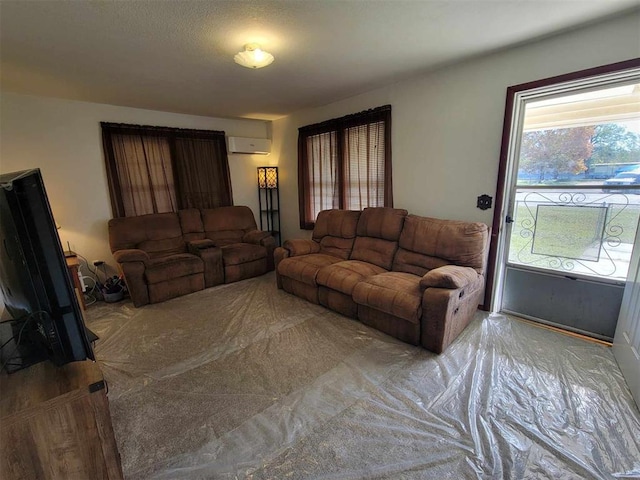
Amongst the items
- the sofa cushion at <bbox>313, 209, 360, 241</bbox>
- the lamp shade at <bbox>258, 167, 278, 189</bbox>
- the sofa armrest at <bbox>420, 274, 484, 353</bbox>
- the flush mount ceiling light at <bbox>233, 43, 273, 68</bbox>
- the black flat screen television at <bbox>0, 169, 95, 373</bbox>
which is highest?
the flush mount ceiling light at <bbox>233, 43, 273, 68</bbox>

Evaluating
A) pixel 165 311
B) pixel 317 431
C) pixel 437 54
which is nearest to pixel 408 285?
pixel 317 431

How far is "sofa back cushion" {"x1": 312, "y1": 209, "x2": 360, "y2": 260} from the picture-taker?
141 inches

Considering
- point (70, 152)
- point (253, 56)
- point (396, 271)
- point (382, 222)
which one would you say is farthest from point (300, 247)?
point (70, 152)

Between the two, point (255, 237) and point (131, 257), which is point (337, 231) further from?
point (131, 257)

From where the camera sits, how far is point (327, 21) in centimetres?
192

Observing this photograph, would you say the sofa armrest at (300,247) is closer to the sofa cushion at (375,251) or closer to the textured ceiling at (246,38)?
the sofa cushion at (375,251)

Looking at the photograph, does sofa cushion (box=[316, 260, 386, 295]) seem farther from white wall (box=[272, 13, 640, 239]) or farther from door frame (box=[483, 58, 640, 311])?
door frame (box=[483, 58, 640, 311])

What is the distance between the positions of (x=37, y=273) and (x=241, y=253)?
9.91ft

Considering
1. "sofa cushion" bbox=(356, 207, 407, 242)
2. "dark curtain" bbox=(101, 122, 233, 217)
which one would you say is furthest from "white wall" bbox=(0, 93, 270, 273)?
"sofa cushion" bbox=(356, 207, 407, 242)

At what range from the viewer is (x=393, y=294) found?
2389 mm

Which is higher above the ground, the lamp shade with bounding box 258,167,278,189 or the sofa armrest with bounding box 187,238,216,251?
the lamp shade with bounding box 258,167,278,189

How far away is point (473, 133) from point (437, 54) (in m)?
0.78

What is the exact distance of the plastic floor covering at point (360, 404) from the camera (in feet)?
4.52

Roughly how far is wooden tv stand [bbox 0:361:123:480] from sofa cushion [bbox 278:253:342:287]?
2.20 metres
